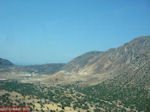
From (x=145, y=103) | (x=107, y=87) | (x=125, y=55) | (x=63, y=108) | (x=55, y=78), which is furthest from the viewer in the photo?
(x=125, y=55)

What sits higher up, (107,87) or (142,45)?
(142,45)

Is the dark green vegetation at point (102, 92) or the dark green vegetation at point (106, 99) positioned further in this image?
the dark green vegetation at point (102, 92)

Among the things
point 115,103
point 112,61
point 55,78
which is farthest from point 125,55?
point 115,103

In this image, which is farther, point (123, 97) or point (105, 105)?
point (123, 97)

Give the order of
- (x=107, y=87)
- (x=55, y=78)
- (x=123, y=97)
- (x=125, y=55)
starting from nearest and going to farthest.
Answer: (x=123, y=97)
(x=107, y=87)
(x=55, y=78)
(x=125, y=55)

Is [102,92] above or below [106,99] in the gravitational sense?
above

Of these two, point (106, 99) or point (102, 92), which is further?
point (102, 92)

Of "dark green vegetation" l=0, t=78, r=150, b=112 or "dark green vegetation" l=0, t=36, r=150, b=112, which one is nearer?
"dark green vegetation" l=0, t=78, r=150, b=112

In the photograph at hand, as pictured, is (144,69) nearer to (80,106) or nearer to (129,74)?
(129,74)

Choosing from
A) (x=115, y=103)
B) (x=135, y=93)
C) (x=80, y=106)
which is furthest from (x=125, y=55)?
(x=80, y=106)

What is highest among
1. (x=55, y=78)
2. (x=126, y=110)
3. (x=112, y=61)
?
(x=112, y=61)
